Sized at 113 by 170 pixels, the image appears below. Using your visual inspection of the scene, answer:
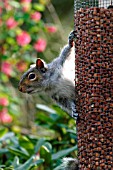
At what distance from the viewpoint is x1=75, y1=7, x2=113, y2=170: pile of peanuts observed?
3770 millimetres

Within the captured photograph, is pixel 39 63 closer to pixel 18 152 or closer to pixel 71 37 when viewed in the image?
pixel 71 37

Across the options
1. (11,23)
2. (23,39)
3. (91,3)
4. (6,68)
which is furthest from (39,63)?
(6,68)

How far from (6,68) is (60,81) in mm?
4840

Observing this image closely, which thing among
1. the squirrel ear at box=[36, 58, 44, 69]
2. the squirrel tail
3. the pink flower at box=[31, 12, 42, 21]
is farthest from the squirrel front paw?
the pink flower at box=[31, 12, 42, 21]

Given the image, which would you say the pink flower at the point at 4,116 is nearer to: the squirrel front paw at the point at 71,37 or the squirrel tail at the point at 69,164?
the squirrel front paw at the point at 71,37

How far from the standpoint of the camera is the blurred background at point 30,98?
5090 mm

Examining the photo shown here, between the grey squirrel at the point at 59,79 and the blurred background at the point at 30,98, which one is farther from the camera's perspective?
the blurred background at the point at 30,98

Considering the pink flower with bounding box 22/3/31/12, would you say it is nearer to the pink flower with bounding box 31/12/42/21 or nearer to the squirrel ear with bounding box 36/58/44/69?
→ the pink flower with bounding box 31/12/42/21

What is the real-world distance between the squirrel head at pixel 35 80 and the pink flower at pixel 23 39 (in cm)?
425

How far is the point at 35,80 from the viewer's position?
181 inches

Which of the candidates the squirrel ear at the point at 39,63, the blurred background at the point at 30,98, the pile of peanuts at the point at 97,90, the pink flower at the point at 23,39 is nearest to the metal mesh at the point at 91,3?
the pile of peanuts at the point at 97,90

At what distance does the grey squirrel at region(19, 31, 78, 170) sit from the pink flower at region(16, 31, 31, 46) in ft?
13.8

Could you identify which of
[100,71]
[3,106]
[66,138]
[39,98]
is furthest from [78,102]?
[39,98]

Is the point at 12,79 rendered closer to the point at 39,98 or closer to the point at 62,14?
the point at 39,98
